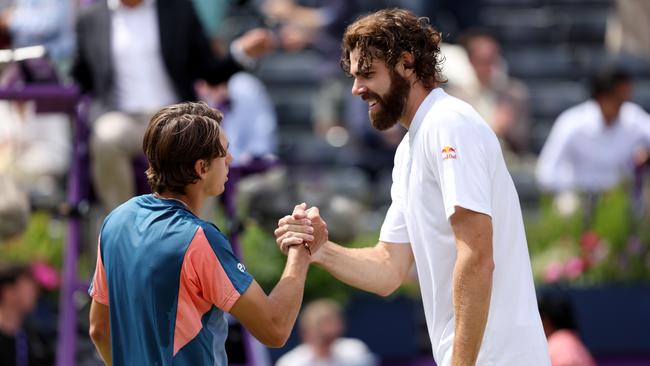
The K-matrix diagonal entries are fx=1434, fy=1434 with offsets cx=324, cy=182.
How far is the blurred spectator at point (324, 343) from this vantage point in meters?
8.03

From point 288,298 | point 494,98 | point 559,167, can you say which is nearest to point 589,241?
point 559,167

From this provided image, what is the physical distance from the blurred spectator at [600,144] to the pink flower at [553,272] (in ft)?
2.00

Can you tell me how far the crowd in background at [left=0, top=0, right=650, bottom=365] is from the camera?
695 centimetres

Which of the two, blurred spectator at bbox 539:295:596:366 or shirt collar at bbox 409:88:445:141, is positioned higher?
shirt collar at bbox 409:88:445:141

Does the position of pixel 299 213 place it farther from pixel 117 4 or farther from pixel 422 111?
pixel 117 4

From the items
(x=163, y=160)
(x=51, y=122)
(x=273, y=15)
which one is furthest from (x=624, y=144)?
(x=163, y=160)

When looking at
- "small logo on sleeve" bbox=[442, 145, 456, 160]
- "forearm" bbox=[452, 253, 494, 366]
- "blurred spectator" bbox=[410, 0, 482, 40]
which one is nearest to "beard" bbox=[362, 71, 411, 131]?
"small logo on sleeve" bbox=[442, 145, 456, 160]

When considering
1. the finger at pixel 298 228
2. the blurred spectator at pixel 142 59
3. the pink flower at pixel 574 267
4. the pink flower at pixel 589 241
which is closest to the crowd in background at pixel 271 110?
the blurred spectator at pixel 142 59

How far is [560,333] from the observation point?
274 inches

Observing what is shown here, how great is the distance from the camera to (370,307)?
8.48m

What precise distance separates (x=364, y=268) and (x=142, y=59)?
2.83 m

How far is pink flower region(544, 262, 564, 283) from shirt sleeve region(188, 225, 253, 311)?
5.26 meters

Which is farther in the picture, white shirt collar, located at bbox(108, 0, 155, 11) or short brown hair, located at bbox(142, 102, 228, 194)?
white shirt collar, located at bbox(108, 0, 155, 11)

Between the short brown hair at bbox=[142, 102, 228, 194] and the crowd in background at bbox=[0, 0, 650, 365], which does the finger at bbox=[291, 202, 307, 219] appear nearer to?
the short brown hair at bbox=[142, 102, 228, 194]
